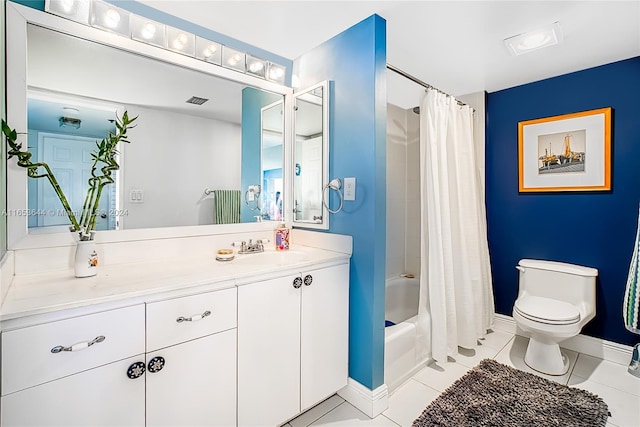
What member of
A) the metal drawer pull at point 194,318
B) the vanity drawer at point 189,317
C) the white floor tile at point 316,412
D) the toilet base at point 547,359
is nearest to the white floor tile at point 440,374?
the toilet base at point 547,359

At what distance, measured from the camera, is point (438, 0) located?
60.1 inches

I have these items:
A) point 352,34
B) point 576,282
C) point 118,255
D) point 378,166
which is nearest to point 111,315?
point 118,255

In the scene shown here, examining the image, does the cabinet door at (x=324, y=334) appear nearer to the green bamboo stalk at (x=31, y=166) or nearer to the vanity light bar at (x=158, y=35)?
the green bamboo stalk at (x=31, y=166)

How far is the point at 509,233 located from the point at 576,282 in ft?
2.03

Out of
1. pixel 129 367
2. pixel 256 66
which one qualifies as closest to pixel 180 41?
pixel 256 66

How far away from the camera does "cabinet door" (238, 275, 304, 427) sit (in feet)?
4.30

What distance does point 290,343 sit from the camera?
148 cm

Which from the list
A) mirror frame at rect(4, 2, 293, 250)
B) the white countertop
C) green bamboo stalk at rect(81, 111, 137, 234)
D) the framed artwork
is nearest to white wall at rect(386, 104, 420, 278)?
the framed artwork

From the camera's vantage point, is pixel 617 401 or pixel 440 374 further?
pixel 440 374

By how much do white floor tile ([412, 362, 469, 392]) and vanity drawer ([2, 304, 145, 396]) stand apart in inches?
68.2

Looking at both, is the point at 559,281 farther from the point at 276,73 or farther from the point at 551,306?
the point at 276,73

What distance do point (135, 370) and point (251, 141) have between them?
1.41 m

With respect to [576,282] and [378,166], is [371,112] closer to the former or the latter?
[378,166]

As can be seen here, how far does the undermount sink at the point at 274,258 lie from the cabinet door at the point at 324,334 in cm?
13
